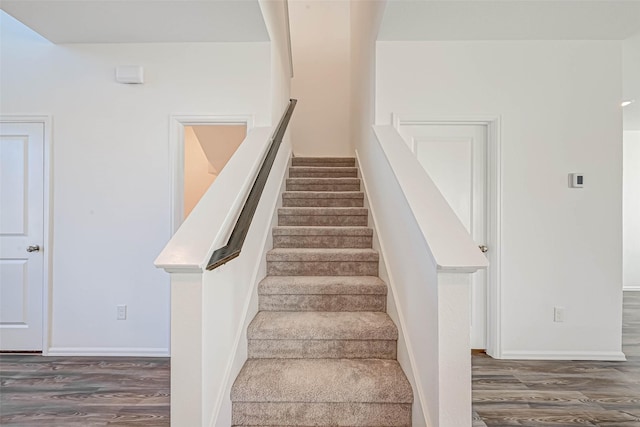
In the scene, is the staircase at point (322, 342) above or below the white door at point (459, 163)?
below

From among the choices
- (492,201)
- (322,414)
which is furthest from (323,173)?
(322,414)

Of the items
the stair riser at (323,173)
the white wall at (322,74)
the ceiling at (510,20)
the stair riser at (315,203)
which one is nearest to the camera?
the ceiling at (510,20)

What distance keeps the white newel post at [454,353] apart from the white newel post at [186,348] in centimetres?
91

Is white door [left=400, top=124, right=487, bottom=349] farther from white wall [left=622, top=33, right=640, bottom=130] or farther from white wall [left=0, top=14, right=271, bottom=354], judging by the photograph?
white wall [left=0, top=14, right=271, bottom=354]

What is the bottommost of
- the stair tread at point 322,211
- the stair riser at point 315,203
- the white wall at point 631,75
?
the stair tread at point 322,211

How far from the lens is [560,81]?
9.13 ft

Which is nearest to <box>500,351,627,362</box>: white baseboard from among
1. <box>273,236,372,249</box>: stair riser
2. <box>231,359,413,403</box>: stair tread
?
<box>273,236,372,249</box>: stair riser

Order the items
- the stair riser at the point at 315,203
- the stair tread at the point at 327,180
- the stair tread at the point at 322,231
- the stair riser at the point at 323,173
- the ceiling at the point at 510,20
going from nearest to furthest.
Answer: the ceiling at the point at 510,20, the stair tread at the point at 322,231, the stair riser at the point at 315,203, the stair tread at the point at 327,180, the stair riser at the point at 323,173

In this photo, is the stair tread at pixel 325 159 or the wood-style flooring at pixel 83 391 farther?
the stair tread at pixel 325 159

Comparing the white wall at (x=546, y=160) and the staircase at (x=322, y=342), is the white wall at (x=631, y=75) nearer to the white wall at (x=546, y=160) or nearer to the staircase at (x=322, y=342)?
the white wall at (x=546, y=160)

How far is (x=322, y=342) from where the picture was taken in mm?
1867

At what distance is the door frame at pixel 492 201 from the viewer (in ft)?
9.09

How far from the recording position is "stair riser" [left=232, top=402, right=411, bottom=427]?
1.59m

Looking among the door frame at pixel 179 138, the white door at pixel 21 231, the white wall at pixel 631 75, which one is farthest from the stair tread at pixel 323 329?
the white wall at pixel 631 75
